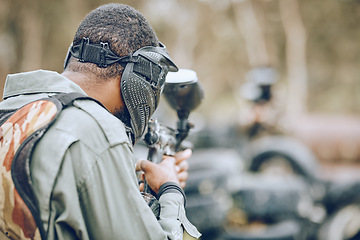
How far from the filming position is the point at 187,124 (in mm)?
→ 2871

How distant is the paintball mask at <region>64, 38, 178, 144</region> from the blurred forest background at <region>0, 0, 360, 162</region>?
12928mm

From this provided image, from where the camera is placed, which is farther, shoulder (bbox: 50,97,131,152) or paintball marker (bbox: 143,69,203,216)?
paintball marker (bbox: 143,69,203,216)

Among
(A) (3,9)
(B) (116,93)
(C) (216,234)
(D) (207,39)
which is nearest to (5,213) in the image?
(B) (116,93)

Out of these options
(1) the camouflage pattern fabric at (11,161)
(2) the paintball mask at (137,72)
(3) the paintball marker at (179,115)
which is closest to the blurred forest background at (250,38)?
(3) the paintball marker at (179,115)

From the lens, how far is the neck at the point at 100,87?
6.15ft

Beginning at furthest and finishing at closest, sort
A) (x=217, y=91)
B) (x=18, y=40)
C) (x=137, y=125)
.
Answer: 1. (x=217, y=91)
2. (x=18, y=40)
3. (x=137, y=125)

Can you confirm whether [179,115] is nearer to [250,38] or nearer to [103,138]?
[103,138]

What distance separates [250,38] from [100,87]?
Answer: 22.3 meters

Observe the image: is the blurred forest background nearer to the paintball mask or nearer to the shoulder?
the paintball mask

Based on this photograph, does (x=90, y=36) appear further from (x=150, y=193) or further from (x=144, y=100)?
(x=150, y=193)

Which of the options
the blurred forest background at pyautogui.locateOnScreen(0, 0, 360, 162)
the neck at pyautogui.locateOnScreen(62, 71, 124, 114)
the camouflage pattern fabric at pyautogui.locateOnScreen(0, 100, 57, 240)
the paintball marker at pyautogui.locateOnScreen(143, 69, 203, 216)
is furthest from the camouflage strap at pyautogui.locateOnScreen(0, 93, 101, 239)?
the blurred forest background at pyautogui.locateOnScreen(0, 0, 360, 162)

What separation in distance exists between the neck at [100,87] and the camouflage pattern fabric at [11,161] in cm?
26

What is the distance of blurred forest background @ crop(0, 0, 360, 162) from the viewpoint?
15117mm

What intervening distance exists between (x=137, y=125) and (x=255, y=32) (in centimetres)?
2170
